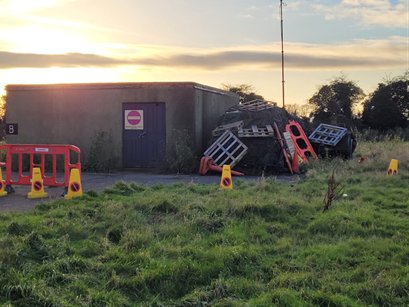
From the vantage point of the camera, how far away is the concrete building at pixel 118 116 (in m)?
18.9

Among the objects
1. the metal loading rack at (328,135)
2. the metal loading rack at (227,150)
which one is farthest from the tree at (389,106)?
the metal loading rack at (227,150)

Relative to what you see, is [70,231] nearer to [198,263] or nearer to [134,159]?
[198,263]

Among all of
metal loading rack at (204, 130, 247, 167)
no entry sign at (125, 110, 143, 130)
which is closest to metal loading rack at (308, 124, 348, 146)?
metal loading rack at (204, 130, 247, 167)

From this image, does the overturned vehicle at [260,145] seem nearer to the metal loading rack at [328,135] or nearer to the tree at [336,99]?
the metal loading rack at [328,135]

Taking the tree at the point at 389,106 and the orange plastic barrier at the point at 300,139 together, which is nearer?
the orange plastic barrier at the point at 300,139

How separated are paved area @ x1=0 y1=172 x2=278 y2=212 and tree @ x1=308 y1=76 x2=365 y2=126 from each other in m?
31.6

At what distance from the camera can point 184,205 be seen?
9.26 metres

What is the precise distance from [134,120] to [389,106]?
3256cm

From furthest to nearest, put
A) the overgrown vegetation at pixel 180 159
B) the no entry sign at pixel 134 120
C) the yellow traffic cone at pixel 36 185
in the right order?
1. the no entry sign at pixel 134 120
2. the overgrown vegetation at pixel 180 159
3. the yellow traffic cone at pixel 36 185

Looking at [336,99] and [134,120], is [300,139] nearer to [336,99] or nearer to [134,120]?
[134,120]

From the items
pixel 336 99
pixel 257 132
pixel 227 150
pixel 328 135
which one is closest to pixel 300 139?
pixel 328 135

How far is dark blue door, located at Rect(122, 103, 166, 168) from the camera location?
19.0m

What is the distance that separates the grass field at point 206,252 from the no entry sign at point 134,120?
912 centimetres

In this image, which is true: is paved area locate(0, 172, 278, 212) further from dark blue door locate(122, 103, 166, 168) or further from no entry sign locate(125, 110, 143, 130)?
no entry sign locate(125, 110, 143, 130)
